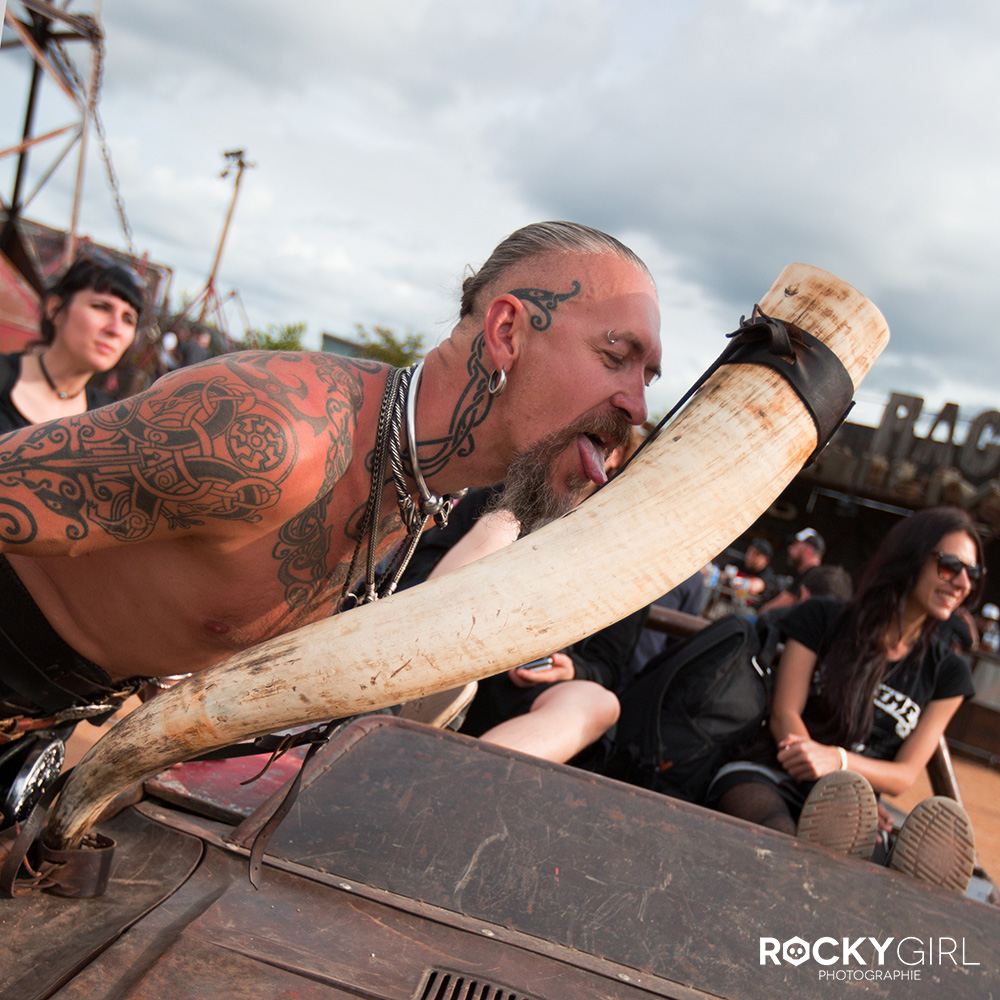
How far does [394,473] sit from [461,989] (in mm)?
860

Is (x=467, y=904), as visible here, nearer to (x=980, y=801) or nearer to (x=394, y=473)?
(x=394, y=473)

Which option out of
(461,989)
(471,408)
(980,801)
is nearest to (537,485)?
(471,408)

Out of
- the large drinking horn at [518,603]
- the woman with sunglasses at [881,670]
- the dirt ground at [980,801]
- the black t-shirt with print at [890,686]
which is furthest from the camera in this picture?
the dirt ground at [980,801]

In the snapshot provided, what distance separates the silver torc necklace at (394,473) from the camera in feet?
4.91

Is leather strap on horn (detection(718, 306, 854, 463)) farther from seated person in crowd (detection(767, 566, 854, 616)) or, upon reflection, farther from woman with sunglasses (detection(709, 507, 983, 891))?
seated person in crowd (detection(767, 566, 854, 616))

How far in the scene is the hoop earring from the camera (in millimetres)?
1512

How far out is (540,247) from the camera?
163 centimetres

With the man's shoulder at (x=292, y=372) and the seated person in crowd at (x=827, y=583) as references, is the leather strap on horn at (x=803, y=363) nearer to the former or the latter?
the man's shoulder at (x=292, y=372)

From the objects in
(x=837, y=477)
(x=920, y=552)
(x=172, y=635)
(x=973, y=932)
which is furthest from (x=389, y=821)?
(x=837, y=477)

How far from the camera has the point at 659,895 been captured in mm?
1296

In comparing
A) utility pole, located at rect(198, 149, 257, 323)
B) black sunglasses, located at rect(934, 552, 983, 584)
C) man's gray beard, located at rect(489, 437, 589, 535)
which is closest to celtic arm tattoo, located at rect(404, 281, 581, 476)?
man's gray beard, located at rect(489, 437, 589, 535)

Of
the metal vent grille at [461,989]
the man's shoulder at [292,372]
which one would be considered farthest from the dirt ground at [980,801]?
the man's shoulder at [292,372]

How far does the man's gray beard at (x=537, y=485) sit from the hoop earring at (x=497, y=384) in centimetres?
13

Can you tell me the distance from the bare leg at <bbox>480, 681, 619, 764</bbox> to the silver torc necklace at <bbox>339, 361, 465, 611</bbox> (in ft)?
2.86
